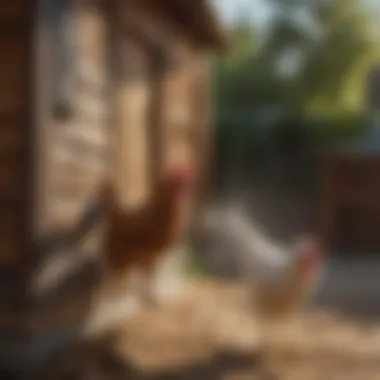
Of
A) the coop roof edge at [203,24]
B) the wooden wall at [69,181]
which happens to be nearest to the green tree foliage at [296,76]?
the coop roof edge at [203,24]

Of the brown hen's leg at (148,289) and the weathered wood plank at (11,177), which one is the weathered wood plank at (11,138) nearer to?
the weathered wood plank at (11,177)

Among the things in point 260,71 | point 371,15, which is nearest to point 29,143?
point 260,71

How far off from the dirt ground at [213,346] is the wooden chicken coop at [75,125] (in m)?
0.05

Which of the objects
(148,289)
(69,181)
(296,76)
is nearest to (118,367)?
(148,289)

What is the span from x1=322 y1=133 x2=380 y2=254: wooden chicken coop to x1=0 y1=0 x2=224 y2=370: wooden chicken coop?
0.52 ft

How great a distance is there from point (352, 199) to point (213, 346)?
0.22 meters

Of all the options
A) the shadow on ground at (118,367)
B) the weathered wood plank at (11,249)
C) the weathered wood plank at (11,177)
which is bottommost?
the shadow on ground at (118,367)

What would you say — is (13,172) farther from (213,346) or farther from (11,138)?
(213,346)

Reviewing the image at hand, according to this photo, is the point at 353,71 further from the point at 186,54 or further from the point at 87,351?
the point at 87,351

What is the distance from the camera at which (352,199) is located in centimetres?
84

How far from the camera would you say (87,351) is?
916 mm

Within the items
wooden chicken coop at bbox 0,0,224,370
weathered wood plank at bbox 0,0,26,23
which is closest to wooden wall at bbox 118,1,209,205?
wooden chicken coop at bbox 0,0,224,370

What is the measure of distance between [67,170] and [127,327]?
193 millimetres

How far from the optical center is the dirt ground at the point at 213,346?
2.91 ft
